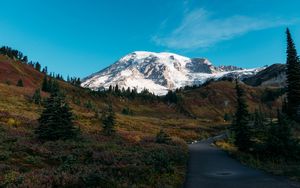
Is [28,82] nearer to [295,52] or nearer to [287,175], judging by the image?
[295,52]

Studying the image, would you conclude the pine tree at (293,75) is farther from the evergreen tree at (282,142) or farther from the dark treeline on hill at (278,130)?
the evergreen tree at (282,142)

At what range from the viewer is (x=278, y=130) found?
2927cm

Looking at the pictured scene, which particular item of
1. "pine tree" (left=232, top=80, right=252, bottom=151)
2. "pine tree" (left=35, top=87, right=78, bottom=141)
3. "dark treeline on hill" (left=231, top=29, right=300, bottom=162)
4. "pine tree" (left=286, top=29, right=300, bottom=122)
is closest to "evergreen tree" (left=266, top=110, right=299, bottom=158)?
"dark treeline on hill" (left=231, top=29, right=300, bottom=162)

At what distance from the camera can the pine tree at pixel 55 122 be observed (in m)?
32.3

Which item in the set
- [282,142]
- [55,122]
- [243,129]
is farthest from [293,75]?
[55,122]

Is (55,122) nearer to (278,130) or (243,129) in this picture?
(243,129)

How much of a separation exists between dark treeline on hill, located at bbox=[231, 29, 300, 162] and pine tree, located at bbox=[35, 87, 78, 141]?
66.5 ft

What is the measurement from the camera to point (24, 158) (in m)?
20.1

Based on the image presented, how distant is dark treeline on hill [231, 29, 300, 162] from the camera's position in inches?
1133

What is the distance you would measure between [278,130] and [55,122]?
76.7 ft

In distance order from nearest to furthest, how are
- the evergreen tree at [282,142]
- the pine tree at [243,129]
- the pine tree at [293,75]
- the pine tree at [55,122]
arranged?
the evergreen tree at [282,142], the pine tree at [55,122], the pine tree at [243,129], the pine tree at [293,75]

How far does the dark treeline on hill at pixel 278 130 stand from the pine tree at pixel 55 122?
20.3 m

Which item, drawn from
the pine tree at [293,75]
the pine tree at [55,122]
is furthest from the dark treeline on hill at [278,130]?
the pine tree at [55,122]

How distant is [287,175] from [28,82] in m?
190
